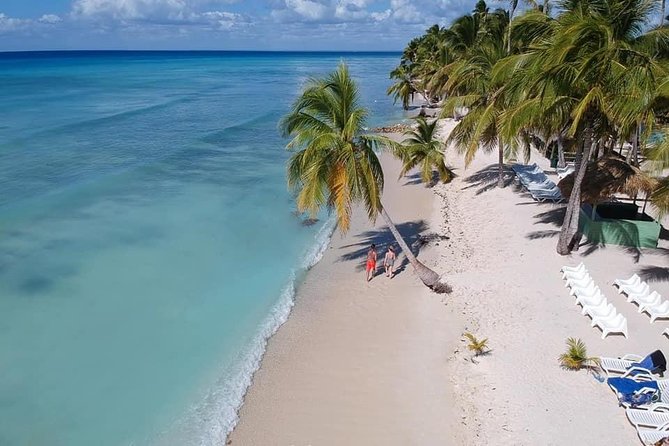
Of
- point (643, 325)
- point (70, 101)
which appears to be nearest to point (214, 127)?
point (70, 101)

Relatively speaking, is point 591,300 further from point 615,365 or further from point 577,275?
point 615,365

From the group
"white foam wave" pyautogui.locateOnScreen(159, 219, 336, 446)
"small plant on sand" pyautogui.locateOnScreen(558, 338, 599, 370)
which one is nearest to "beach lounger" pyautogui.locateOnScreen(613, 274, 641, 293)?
"small plant on sand" pyautogui.locateOnScreen(558, 338, 599, 370)

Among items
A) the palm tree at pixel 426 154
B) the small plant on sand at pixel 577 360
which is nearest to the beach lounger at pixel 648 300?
the small plant on sand at pixel 577 360

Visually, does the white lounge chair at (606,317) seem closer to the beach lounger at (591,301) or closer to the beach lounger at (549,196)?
the beach lounger at (591,301)

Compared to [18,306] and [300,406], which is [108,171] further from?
[300,406]

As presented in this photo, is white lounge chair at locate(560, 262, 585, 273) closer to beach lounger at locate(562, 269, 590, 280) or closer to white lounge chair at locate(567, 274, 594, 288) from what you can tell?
beach lounger at locate(562, 269, 590, 280)
